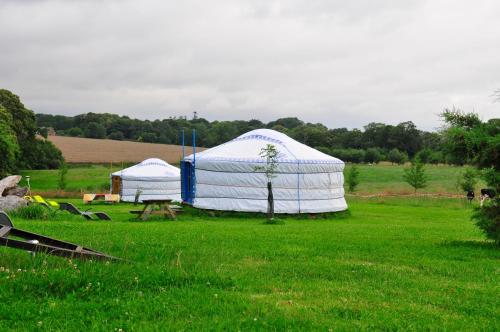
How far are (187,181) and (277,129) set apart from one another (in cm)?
5391

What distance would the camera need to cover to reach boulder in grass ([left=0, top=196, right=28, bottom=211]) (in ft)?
47.0

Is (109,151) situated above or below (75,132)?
below

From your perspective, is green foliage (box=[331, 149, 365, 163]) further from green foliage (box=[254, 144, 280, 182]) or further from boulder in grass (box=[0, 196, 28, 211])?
boulder in grass (box=[0, 196, 28, 211])

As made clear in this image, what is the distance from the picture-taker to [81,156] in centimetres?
5141

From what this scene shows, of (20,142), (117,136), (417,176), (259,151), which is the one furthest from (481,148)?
(117,136)

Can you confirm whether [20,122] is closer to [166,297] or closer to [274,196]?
[274,196]

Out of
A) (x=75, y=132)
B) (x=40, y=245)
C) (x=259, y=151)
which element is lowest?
(x=40, y=245)

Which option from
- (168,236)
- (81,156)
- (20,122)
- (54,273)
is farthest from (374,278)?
(81,156)

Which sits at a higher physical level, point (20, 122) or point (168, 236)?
point (20, 122)

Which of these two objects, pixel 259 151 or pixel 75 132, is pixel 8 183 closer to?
pixel 259 151

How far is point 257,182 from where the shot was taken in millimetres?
17328

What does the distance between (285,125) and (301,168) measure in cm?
7105

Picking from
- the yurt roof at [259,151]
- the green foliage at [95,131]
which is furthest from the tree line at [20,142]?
the green foliage at [95,131]

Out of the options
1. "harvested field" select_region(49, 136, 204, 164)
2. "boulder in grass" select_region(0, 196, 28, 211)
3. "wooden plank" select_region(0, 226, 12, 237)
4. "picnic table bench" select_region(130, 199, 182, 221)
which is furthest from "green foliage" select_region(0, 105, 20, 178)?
"wooden plank" select_region(0, 226, 12, 237)
